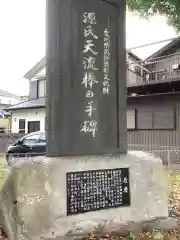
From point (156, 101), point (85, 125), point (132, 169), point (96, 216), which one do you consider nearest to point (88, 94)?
point (85, 125)

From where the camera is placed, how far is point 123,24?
6145mm

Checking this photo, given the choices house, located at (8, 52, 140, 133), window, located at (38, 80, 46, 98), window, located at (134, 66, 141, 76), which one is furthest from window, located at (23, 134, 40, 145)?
window, located at (38, 80, 46, 98)

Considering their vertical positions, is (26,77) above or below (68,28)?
above

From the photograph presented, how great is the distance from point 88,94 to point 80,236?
2348 mm

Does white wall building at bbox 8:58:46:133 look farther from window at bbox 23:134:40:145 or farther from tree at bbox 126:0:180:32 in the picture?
tree at bbox 126:0:180:32

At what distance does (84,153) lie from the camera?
552 centimetres

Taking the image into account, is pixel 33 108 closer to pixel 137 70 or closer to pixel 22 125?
pixel 22 125

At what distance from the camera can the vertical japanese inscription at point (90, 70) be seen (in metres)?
5.59

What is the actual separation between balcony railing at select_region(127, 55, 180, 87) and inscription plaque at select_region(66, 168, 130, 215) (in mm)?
11857

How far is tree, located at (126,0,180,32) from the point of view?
8266 mm

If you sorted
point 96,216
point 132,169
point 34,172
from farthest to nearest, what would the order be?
point 132,169 → point 96,216 → point 34,172

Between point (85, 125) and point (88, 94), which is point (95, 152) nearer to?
point (85, 125)

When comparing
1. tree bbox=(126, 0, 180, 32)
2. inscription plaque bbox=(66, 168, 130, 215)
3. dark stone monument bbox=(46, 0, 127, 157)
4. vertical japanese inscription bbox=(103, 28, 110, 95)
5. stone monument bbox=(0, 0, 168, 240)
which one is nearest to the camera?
stone monument bbox=(0, 0, 168, 240)

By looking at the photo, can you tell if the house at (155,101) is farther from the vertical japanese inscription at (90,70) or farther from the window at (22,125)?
the window at (22,125)
